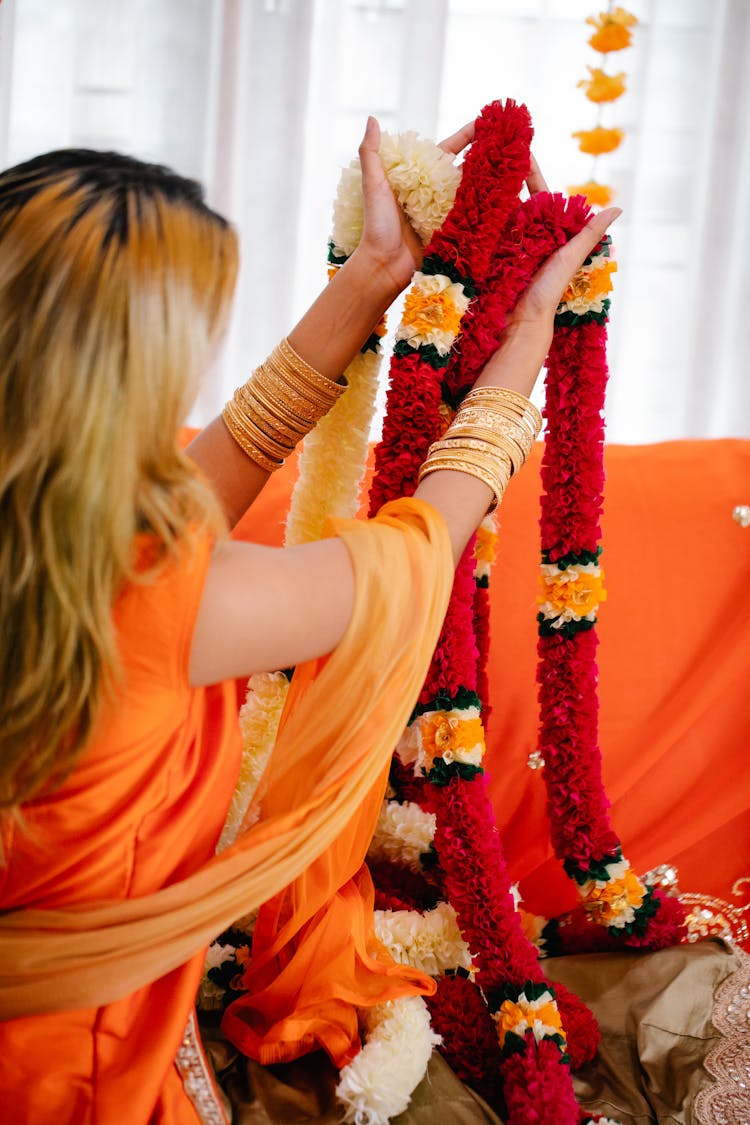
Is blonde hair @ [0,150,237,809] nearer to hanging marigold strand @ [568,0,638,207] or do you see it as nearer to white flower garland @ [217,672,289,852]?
white flower garland @ [217,672,289,852]


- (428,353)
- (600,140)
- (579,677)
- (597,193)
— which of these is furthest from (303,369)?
(600,140)

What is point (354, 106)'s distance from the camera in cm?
268

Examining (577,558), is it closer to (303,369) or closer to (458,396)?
(458,396)

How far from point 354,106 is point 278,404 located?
179cm

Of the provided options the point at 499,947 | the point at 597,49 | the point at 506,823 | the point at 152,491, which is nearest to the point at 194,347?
the point at 152,491

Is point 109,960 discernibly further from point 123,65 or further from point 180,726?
point 123,65

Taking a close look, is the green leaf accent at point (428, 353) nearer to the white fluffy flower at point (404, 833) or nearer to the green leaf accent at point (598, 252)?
the green leaf accent at point (598, 252)

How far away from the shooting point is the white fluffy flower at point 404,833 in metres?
1.27

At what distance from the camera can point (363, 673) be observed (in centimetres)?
94

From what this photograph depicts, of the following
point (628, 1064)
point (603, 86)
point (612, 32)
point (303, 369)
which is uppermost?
point (612, 32)

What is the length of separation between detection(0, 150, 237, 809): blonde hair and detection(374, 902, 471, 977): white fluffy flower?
20.8 inches

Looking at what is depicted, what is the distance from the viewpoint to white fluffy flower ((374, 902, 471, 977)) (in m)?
1.19

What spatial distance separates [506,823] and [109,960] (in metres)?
0.75

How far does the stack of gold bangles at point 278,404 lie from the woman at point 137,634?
0.79 ft
